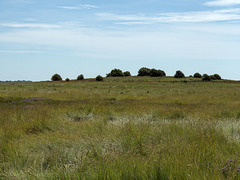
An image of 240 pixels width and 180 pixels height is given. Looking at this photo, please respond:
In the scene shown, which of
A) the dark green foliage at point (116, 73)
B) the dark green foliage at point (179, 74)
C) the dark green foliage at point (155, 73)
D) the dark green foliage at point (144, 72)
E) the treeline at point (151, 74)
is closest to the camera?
the treeline at point (151, 74)

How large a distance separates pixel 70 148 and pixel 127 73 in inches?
3345

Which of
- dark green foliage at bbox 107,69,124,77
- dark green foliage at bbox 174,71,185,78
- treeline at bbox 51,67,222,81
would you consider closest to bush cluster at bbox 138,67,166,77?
treeline at bbox 51,67,222,81

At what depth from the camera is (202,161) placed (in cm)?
374

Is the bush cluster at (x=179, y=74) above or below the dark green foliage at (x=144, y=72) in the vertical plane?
below

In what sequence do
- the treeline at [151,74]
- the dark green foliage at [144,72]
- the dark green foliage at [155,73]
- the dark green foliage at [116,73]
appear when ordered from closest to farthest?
the treeline at [151,74], the dark green foliage at [155,73], the dark green foliage at [144,72], the dark green foliage at [116,73]

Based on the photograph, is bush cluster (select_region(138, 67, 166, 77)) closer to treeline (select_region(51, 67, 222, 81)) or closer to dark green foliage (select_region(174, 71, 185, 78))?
treeline (select_region(51, 67, 222, 81))

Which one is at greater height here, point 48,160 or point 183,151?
point 183,151

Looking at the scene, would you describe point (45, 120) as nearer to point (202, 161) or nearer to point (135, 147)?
point (135, 147)

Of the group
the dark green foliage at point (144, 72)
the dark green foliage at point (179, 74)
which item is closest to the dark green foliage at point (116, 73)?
the dark green foliage at point (144, 72)

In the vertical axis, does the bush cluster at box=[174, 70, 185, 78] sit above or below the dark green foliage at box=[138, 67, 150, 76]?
below

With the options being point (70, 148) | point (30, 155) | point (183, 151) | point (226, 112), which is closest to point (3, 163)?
point (30, 155)

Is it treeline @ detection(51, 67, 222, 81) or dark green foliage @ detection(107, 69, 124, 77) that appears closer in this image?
treeline @ detection(51, 67, 222, 81)

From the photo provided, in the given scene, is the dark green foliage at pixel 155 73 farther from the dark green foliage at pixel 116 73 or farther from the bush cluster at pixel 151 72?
the dark green foliage at pixel 116 73

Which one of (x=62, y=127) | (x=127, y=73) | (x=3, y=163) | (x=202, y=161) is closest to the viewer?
(x=202, y=161)
